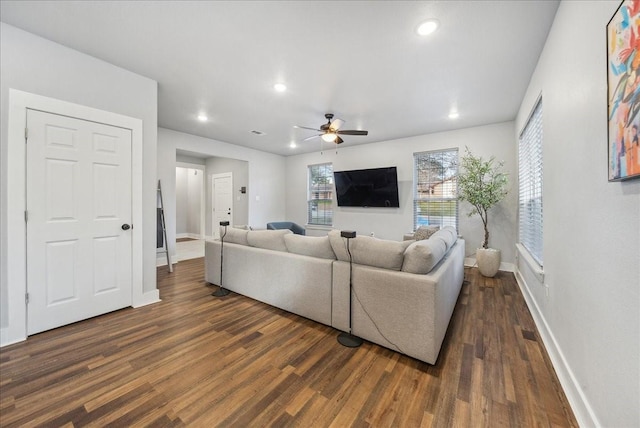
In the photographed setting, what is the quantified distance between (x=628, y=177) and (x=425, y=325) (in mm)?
1363

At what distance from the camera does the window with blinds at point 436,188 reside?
500cm

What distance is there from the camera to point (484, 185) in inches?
162

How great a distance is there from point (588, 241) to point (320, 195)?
582cm

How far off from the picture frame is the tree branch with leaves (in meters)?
3.25

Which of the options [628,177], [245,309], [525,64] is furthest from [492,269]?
[245,309]

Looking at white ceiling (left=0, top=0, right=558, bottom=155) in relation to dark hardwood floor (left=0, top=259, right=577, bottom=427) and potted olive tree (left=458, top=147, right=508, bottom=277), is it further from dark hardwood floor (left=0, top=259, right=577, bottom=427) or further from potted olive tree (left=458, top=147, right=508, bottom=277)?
dark hardwood floor (left=0, top=259, right=577, bottom=427)

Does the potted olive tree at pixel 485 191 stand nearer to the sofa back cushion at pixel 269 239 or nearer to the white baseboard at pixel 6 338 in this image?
the sofa back cushion at pixel 269 239

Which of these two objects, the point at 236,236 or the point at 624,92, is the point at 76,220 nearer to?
the point at 236,236

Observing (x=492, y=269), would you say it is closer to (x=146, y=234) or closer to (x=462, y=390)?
(x=462, y=390)

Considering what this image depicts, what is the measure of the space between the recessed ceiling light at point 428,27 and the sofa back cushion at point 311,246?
1996 mm

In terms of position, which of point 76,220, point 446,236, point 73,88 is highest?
point 73,88

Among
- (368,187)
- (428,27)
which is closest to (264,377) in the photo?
(428,27)

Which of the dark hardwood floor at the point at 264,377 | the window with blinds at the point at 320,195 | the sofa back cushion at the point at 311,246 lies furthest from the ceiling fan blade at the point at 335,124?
the window with blinds at the point at 320,195

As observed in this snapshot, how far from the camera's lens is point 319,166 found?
6973mm
